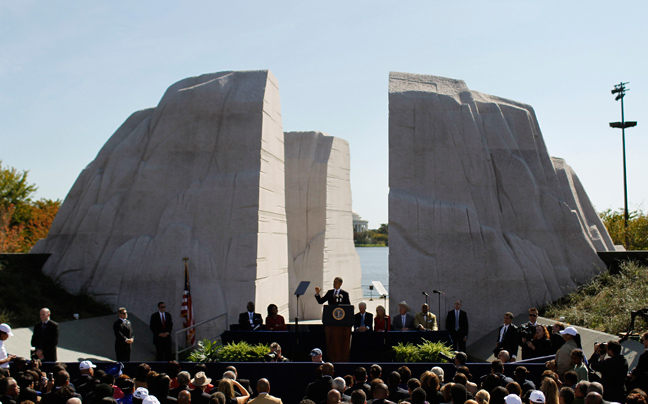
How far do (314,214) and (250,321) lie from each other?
977 centimetres

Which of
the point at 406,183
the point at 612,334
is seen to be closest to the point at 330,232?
the point at 406,183

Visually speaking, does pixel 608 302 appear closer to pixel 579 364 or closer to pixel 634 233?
pixel 579 364

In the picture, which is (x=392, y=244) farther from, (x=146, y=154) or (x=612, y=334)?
(x=146, y=154)

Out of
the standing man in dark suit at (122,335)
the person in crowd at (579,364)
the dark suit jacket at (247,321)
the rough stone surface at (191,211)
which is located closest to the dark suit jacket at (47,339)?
the standing man in dark suit at (122,335)

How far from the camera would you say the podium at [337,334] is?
9031mm

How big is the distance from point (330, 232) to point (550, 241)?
8.22 meters

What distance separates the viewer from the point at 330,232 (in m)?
20.3

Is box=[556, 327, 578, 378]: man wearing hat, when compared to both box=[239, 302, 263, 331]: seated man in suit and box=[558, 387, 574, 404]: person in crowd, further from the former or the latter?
box=[239, 302, 263, 331]: seated man in suit

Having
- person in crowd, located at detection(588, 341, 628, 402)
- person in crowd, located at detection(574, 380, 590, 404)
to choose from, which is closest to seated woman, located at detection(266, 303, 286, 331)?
person in crowd, located at detection(588, 341, 628, 402)

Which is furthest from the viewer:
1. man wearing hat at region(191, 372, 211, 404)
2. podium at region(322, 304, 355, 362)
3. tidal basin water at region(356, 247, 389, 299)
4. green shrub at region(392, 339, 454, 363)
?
tidal basin water at region(356, 247, 389, 299)

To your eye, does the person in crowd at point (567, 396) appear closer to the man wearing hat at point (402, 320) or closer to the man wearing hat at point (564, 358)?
the man wearing hat at point (564, 358)

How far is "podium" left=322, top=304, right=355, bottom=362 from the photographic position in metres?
9.03

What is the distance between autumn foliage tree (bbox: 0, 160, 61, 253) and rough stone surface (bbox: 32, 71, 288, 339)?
1242cm

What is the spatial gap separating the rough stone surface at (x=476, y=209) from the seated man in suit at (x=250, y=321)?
3.82m
